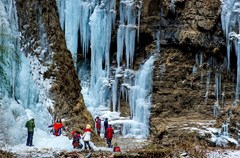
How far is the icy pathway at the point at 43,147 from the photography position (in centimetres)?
1487

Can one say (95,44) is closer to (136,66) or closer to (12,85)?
(136,66)

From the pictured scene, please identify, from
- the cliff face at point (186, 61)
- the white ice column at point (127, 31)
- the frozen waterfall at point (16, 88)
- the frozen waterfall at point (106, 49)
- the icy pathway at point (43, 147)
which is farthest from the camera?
the white ice column at point (127, 31)

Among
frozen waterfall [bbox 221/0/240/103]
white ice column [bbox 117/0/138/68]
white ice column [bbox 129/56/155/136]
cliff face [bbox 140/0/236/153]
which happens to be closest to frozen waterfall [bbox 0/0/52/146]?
cliff face [bbox 140/0/236/153]

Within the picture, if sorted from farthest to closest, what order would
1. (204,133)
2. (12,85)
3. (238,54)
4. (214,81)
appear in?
(214,81) → (238,54) → (204,133) → (12,85)

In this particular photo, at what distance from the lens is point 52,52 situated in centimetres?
2152

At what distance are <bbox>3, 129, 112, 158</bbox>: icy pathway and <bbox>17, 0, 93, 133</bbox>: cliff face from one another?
2.08m

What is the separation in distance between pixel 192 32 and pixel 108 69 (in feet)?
21.1

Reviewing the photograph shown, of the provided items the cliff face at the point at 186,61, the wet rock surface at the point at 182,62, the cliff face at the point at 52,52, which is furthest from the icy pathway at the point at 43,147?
the cliff face at the point at 186,61

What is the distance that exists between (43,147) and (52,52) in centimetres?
596

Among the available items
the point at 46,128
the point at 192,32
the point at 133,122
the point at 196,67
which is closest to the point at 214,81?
the point at 196,67

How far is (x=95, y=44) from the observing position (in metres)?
33.8

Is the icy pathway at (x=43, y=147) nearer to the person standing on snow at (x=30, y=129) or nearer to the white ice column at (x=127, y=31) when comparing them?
the person standing on snow at (x=30, y=129)

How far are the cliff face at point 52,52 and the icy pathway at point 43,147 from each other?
2079 millimetres

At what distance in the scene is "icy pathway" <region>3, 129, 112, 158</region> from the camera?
14874 mm
